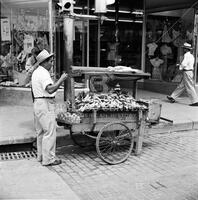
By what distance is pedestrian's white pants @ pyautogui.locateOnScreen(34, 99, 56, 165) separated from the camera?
5.28m

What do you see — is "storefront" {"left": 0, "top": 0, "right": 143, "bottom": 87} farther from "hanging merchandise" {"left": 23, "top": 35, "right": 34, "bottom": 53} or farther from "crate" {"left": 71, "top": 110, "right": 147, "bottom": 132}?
"crate" {"left": 71, "top": 110, "right": 147, "bottom": 132}

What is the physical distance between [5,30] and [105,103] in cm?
516

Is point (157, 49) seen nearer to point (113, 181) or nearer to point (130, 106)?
point (130, 106)

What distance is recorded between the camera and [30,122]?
24.3 feet

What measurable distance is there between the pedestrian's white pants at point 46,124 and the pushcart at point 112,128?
1.01ft

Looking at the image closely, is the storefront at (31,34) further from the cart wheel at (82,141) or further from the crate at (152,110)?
the cart wheel at (82,141)

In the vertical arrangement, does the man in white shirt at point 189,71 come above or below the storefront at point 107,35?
below

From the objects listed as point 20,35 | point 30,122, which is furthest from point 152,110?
point 20,35

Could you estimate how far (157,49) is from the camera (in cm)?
1314

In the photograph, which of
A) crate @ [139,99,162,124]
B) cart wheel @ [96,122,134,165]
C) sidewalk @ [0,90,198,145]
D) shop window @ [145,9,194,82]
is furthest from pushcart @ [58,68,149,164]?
shop window @ [145,9,194,82]

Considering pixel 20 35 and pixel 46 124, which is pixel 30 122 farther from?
pixel 20 35

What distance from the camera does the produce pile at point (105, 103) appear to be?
552cm

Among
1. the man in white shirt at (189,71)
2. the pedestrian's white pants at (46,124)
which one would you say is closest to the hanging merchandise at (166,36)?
the man in white shirt at (189,71)

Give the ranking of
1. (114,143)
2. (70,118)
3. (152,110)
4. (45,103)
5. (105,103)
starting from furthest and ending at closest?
(152,110)
(114,143)
(105,103)
(70,118)
(45,103)
